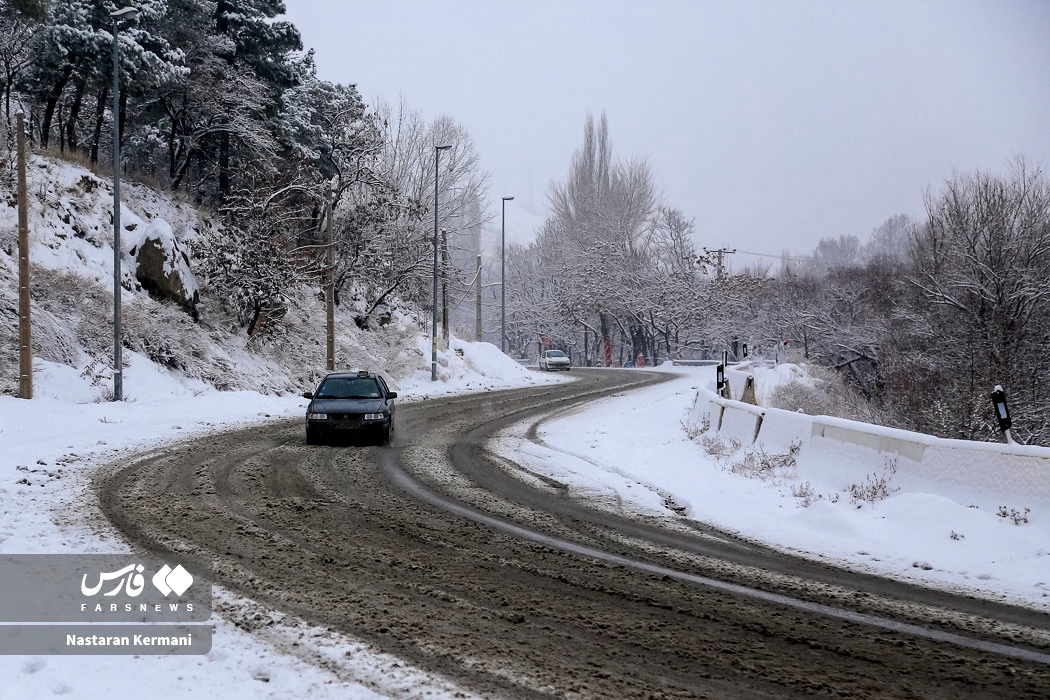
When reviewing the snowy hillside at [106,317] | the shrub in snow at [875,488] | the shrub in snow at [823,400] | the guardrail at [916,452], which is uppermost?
the snowy hillside at [106,317]

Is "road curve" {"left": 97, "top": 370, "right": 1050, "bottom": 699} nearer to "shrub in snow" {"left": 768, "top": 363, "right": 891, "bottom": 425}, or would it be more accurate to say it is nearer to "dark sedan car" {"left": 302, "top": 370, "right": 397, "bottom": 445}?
"dark sedan car" {"left": 302, "top": 370, "right": 397, "bottom": 445}

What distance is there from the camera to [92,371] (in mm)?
21047

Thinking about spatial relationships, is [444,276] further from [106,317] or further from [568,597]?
[568,597]

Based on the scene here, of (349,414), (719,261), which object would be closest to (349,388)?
(349,414)

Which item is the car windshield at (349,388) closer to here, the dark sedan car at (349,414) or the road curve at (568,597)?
the dark sedan car at (349,414)

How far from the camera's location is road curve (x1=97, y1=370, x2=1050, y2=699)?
4516 millimetres

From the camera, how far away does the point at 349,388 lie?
16.6 m

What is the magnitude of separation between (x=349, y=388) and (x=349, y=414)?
1588mm

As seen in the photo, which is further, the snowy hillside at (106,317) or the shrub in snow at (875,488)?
the snowy hillside at (106,317)

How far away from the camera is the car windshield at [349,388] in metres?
16.4

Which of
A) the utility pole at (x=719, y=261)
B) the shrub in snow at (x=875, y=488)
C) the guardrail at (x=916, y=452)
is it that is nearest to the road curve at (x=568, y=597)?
the shrub in snow at (x=875, y=488)

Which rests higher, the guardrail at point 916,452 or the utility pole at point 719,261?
the utility pole at point 719,261

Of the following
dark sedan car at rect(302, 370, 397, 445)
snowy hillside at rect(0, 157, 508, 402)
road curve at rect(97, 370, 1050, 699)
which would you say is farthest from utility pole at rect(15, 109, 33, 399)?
road curve at rect(97, 370, 1050, 699)

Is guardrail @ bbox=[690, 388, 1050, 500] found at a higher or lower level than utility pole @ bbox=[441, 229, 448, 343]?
lower
